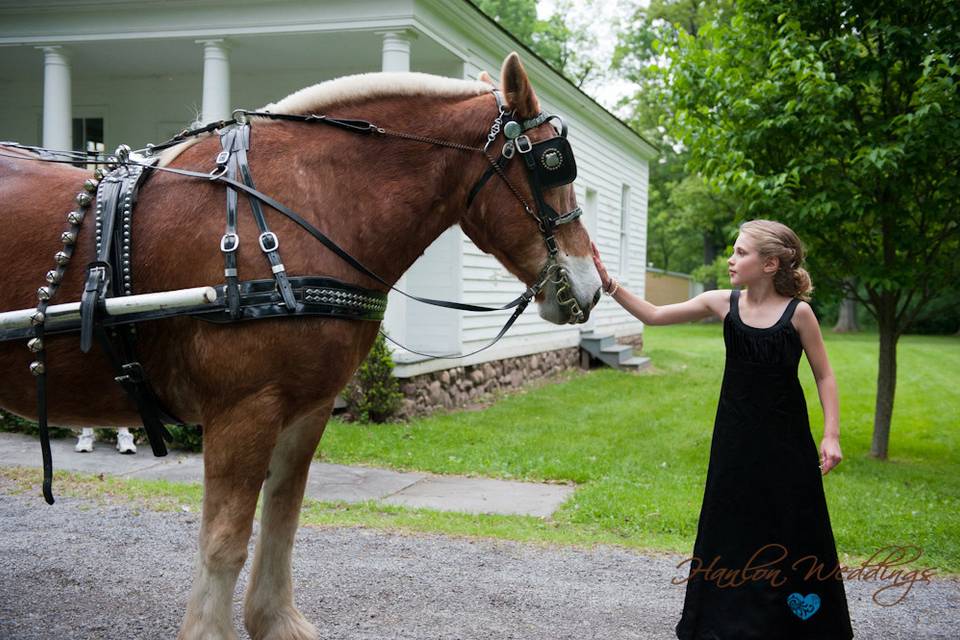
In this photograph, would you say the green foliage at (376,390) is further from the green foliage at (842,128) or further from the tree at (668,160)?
the tree at (668,160)

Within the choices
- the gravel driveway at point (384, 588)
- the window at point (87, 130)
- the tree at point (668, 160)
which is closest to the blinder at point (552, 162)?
the gravel driveway at point (384, 588)

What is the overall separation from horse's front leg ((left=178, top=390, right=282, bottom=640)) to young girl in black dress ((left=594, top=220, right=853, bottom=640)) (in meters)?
1.40

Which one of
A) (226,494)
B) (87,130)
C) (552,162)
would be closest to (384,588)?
(226,494)

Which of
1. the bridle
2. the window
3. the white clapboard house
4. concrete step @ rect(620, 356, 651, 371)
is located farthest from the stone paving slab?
concrete step @ rect(620, 356, 651, 371)

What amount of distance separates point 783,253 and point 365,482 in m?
4.53

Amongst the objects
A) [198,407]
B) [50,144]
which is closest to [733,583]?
[198,407]

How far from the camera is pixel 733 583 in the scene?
312cm

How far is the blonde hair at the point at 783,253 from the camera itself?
320 cm

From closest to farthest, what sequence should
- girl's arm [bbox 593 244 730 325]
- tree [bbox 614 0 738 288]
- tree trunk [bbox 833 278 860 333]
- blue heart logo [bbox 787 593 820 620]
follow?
blue heart logo [bbox 787 593 820 620]
girl's arm [bbox 593 244 730 325]
tree [bbox 614 0 738 288]
tree trunk [bbox 833 278 860 333]

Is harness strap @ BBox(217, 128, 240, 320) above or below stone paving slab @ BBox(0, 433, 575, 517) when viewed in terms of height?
above

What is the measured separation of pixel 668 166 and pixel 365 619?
36092 mm

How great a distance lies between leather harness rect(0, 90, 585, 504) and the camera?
7.75 feet

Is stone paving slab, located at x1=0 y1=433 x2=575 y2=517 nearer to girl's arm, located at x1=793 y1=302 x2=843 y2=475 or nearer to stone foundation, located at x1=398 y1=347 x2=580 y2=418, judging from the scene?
stone foundation, located at x1=398 y1=347 x2=580 y2=418

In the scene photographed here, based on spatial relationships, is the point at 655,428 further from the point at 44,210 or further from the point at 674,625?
the point at 44,210
